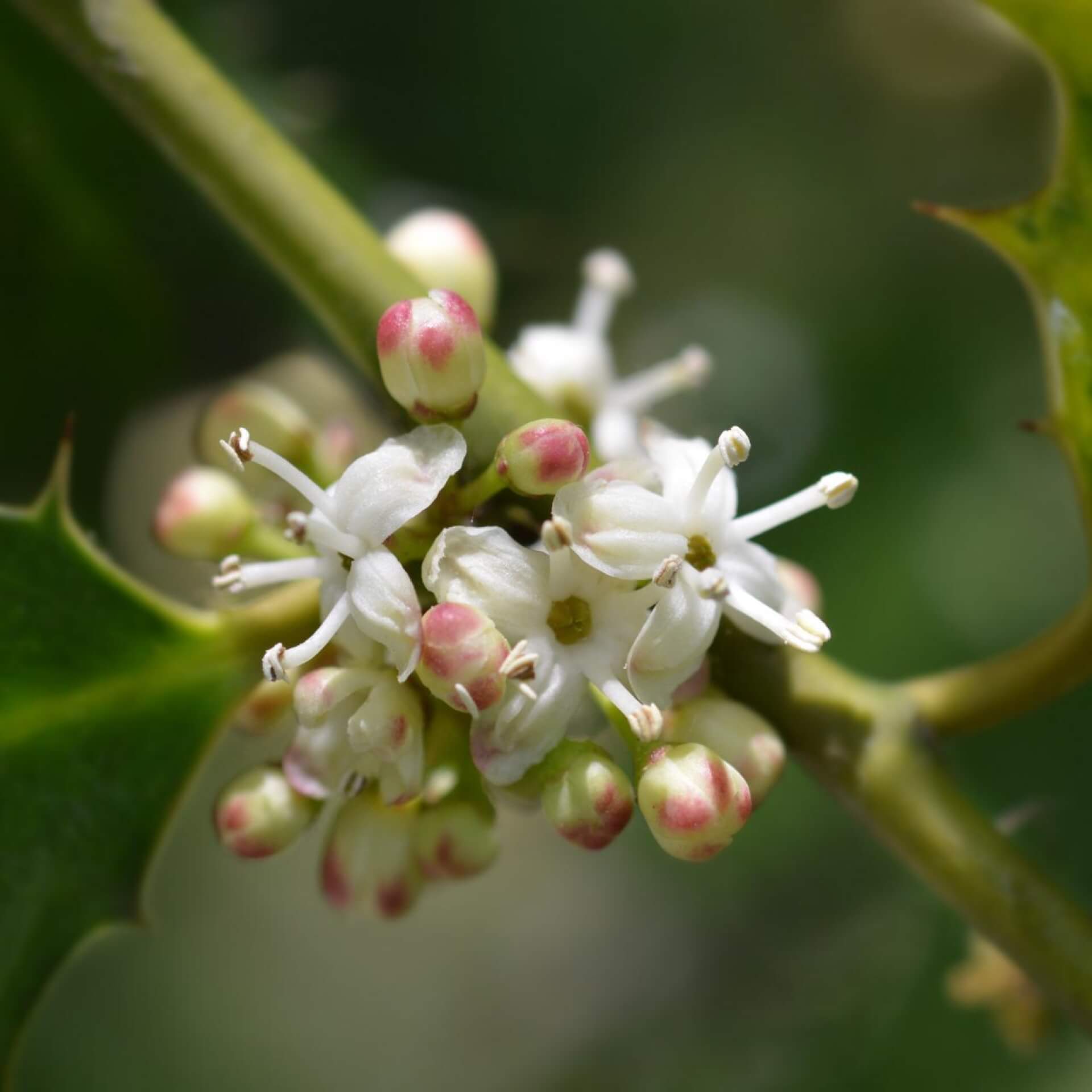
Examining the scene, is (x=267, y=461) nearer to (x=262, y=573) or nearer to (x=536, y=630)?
(x=262, y=573)

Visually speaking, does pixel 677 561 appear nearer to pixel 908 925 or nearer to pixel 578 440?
pixel 578 440

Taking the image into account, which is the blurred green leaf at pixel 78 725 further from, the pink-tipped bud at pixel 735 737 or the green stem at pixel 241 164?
the pink-tipped bud at pixel 735 737

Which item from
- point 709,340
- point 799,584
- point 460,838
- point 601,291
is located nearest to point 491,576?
point 460,838

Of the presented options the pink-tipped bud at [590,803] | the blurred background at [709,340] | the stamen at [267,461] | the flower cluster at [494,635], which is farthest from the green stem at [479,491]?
the blurred background at [709,340]

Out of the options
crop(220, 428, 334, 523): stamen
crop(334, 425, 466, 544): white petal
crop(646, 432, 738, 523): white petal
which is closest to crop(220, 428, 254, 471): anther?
crop(220, 428, 334, 523): stamen

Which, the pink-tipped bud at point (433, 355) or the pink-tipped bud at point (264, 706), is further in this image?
the pink-tipped bud at point (264, 706)

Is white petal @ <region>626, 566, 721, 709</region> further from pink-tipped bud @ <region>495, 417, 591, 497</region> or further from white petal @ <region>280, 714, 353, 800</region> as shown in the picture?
white petal @ <region>280, 714, 353, 800</region>
